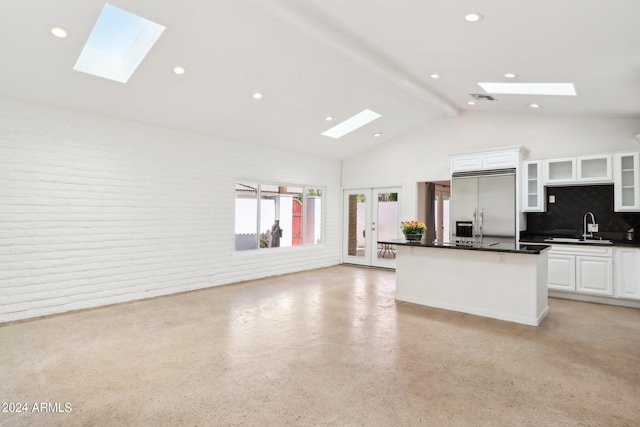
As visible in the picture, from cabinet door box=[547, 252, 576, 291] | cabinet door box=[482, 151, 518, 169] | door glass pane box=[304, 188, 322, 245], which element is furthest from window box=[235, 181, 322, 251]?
cabinet door box=[547, 252, 576, 291]

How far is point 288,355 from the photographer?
326 centimetres

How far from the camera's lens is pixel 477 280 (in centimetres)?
461

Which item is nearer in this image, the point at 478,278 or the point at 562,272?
the point at 478,278

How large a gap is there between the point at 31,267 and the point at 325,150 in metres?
5.61

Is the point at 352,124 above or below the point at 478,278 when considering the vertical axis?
above

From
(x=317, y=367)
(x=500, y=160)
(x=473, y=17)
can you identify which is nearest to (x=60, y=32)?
(x=473, y=17)

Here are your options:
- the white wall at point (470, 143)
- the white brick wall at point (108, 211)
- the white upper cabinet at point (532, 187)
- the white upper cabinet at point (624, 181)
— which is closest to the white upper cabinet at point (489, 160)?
the white upper cabinet at point (532, 187)

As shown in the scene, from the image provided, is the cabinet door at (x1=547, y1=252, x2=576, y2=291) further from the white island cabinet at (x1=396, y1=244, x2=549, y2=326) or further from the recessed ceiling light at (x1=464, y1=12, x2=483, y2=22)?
the recessed ceiling light at (x1=464, y1=12, x2=483, y2=22)

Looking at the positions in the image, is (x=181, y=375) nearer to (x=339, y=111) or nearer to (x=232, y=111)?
(x=232, y=111)

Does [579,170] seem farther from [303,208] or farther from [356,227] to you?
[303,208]

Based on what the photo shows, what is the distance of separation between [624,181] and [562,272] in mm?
1621

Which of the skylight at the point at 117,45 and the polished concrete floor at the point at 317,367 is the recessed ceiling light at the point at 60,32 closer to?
the skylight at the point at 117,45

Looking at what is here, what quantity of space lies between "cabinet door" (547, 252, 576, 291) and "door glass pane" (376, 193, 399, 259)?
10.4ft

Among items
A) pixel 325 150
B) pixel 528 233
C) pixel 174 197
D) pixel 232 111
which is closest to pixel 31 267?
pixel 174 197
